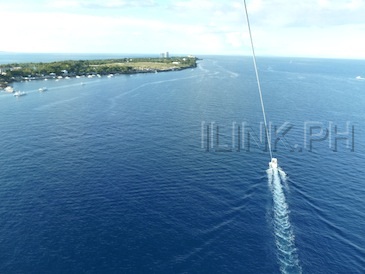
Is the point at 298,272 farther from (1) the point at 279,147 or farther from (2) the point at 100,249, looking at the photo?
(1) the point at 279,147

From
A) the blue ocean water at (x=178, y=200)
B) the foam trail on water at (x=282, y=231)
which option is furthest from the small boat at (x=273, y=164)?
the foam trail on water at (x=282, y=231)

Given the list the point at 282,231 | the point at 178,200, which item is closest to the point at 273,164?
the point at 282,231

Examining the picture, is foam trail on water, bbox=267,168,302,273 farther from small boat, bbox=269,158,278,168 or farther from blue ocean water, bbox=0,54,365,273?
small boat, bbox=269,158,278,168

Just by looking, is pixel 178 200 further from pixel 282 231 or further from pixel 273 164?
pixel 273 164

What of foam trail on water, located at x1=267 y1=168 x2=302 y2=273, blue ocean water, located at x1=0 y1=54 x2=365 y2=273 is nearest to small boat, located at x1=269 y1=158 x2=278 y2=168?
blue ocean water, located at x1=0 y1=54 x2=365 y2=273

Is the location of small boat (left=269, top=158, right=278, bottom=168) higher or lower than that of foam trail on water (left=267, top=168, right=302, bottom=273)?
higher

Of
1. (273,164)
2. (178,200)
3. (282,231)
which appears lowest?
(282,231)
